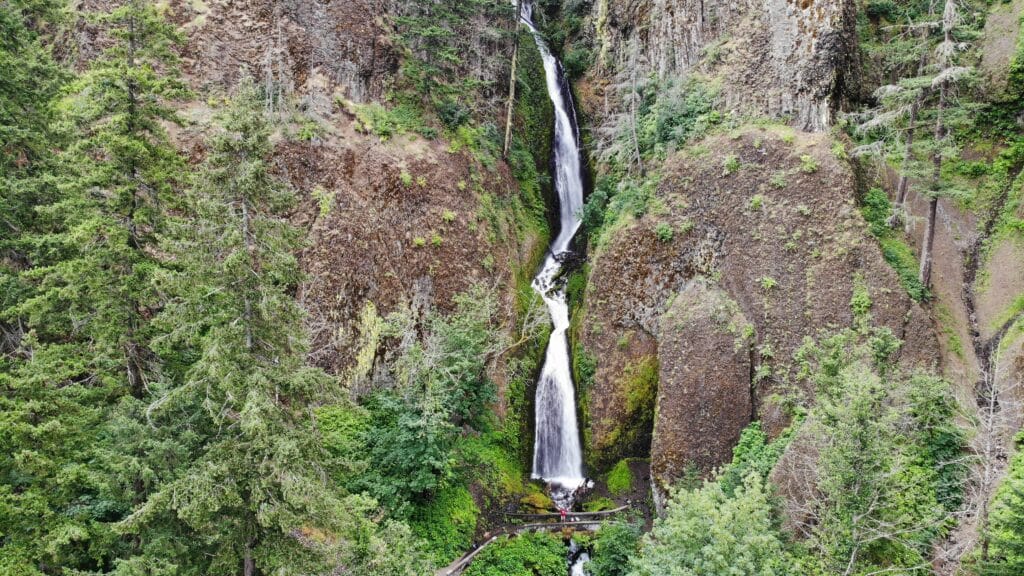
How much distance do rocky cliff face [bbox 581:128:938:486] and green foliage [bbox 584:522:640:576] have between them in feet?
9.20

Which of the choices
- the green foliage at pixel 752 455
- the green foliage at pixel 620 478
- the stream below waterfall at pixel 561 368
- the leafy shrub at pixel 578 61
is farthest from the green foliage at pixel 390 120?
the green foliage at pixel 752 455

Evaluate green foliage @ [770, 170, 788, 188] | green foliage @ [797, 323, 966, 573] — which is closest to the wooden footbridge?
green foliage @ [797, 323, 966, 573]

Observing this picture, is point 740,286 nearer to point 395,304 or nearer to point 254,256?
point 395,304

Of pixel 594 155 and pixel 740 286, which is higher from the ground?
pixel 594 155

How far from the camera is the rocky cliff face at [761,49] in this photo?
2319 cm

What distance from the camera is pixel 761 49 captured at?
25.3m

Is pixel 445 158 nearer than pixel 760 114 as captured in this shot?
No

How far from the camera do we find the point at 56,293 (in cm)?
1333

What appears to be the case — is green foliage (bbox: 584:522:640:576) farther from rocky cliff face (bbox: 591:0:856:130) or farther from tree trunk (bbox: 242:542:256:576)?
rocky cliff face (bbox: 591:0:856:130)

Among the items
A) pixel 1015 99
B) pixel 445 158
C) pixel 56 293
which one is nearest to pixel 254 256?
pixel 56 293

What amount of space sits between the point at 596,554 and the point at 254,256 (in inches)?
640

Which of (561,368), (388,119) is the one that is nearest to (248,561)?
(561,368)

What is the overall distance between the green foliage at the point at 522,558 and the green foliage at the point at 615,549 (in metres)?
1.36

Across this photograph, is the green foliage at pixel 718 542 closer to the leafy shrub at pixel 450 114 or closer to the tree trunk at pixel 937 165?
the tree trunk at pixel 937 165
